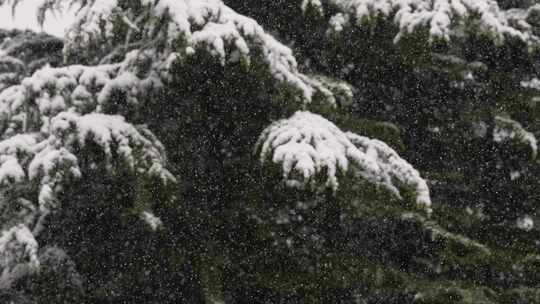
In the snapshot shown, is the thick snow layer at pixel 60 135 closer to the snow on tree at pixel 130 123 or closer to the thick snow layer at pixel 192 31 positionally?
the snow on tree at pixel 130 123

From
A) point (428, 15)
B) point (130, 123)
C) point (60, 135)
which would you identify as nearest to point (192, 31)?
point (130, 123)

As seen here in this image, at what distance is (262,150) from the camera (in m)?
3.24

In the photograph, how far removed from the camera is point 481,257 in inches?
153

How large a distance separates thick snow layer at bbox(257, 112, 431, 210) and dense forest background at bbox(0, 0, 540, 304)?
0.04ft

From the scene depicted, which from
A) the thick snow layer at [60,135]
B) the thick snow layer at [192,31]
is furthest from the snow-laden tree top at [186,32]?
the thick snow layer at [60,135]

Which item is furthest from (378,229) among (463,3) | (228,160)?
(463,3)

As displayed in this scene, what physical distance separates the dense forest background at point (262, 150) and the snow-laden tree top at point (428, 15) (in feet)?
0.04

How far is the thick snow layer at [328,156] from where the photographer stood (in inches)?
119

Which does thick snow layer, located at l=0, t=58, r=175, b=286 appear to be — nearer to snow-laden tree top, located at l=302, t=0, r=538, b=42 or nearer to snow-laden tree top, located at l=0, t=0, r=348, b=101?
snow-laden tree top, located at l=0, t=0, r=348, b=101

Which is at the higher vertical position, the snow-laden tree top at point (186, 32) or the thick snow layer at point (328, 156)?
the snow-laden tree top at point (186, 32)

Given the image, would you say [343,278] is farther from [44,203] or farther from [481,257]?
[44,203]

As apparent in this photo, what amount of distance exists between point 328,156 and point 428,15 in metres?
1.11

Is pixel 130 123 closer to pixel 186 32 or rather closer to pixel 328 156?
pixel 186 32

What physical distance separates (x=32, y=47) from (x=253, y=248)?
2.07m
